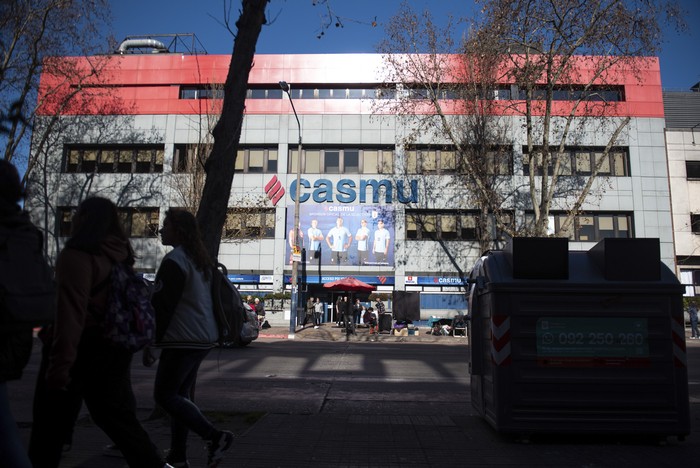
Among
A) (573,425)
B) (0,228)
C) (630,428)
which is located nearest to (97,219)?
(0,228)

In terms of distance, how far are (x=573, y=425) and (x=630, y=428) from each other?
1.67 feet

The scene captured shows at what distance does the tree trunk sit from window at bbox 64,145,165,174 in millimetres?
28400

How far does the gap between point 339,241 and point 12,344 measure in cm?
2788

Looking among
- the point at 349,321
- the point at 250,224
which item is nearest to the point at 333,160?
the point at 250,224

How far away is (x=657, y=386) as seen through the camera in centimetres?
473

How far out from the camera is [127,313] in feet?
9.44

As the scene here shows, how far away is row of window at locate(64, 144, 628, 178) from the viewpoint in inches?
1209

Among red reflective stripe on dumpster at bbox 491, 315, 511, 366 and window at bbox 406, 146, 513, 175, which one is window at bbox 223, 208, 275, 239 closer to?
window at bbox 406, 146, 513, 175

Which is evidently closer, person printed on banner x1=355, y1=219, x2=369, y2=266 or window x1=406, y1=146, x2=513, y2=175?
window x1=406, y1=146, x2=513, y2=175

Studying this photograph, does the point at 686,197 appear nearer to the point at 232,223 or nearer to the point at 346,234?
the point at 346,234

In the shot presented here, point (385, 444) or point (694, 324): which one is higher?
point (385, 444)

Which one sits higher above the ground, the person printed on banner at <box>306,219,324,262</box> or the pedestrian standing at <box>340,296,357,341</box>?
the person printed on banner at <box>306,219,324,262</box>

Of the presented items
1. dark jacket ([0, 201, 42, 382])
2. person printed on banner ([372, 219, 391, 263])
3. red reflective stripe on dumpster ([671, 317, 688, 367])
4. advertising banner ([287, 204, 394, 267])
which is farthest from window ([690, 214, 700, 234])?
dark jacket ([0, 201, 42, 382])

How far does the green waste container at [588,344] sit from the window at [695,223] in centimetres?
3098
